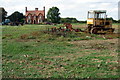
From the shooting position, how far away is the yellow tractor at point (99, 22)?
99.1ft

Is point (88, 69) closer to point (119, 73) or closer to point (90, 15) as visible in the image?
point (119, 73)

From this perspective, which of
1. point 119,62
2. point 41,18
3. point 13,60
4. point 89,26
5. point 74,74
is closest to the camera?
Answer: point 74,74

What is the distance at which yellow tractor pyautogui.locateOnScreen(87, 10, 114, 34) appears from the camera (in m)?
30.2

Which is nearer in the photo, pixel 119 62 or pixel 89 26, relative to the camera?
pixel 119 62

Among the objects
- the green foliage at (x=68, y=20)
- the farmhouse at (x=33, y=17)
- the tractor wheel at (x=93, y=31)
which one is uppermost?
the farmhouse at (x=33, y=17)

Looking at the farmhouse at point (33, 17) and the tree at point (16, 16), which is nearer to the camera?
the tree at point (16, 16)

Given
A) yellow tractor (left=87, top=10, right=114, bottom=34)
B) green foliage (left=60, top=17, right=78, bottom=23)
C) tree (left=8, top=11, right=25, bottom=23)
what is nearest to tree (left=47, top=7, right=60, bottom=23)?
green foliage (left=60, top=17, right=78, bottom=23)

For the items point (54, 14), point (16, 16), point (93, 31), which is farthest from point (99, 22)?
point (16, 16)

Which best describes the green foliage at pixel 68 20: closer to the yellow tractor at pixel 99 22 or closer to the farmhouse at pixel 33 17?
the farmhouse at pixel 33 17

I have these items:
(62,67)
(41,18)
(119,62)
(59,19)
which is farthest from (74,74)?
(41,18)

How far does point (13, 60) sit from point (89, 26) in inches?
857

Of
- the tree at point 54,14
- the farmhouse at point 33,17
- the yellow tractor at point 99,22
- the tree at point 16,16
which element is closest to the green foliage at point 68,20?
the tree at point 54,14

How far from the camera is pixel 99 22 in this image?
30.6m

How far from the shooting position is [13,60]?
11422 millimetres
